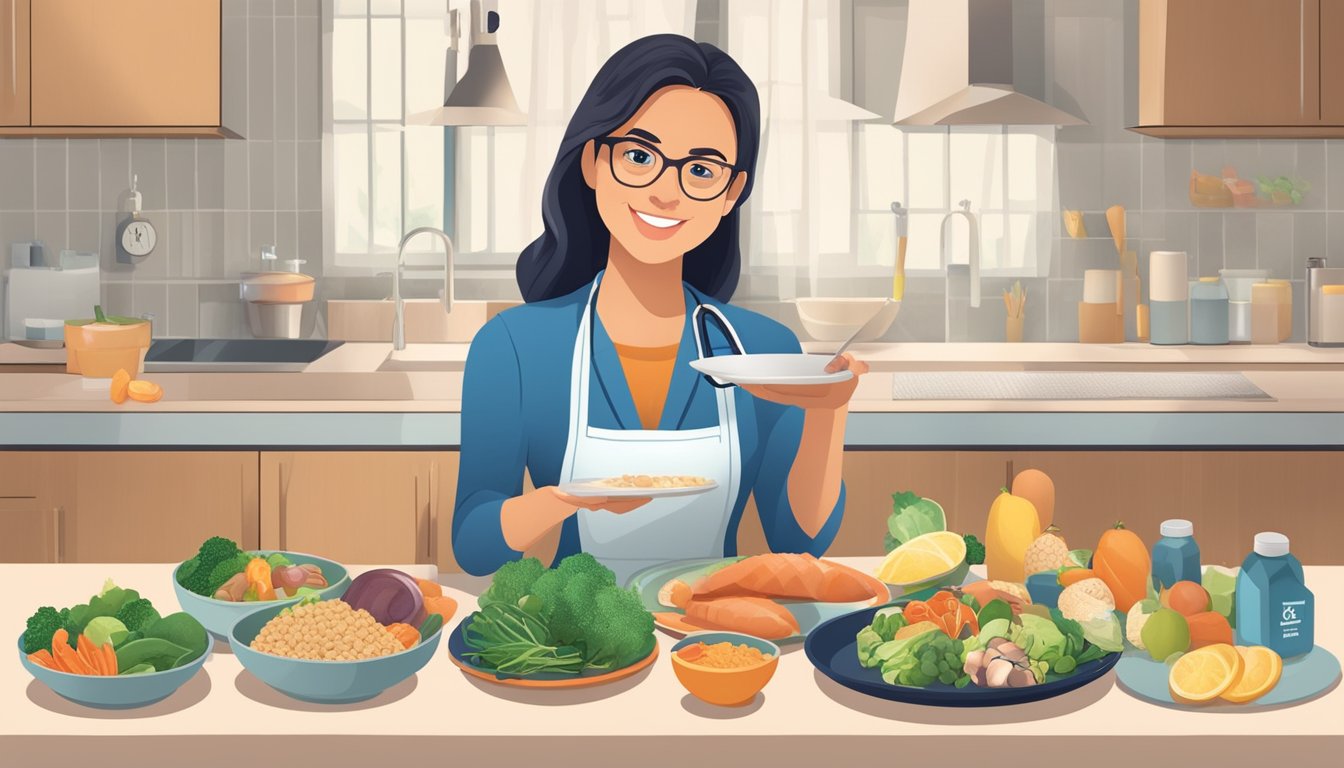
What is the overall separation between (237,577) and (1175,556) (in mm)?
976

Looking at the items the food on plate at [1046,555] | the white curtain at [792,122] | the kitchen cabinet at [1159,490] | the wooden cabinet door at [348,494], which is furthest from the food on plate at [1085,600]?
the white curtain at [792,122]

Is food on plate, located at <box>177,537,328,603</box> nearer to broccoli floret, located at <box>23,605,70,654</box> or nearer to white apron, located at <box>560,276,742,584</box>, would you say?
broccoli floret, located at <box>23,605,70,654</box>

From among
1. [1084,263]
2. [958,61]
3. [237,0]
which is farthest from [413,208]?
[1084,263]

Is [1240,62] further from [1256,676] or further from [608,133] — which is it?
[1256,676]

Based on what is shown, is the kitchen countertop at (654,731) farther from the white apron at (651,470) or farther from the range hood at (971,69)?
the range hood at (971,69)

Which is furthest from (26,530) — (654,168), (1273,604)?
(1273,604)

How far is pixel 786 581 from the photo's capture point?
1518mm

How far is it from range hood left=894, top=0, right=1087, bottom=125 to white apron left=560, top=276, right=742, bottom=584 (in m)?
1.67

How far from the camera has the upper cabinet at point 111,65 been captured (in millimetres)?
3533

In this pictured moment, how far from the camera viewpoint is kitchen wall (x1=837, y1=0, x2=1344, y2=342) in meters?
3.96

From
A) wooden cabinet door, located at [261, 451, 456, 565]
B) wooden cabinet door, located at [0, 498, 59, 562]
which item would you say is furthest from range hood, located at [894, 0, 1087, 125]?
wooden cabinet door, located at [0, 498, 59, 562]

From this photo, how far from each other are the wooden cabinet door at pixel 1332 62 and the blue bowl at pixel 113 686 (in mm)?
3361

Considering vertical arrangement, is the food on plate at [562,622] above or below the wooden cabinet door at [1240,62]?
below

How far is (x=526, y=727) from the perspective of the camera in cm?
121
